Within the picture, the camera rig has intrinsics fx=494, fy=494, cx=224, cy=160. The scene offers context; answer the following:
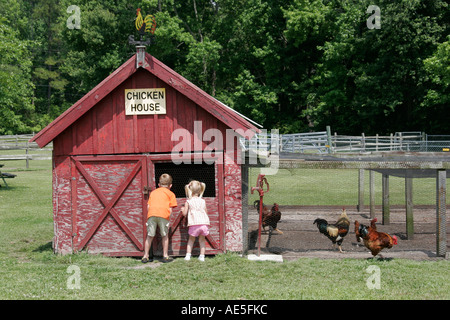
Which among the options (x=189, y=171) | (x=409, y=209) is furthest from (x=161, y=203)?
(x=409, y=209)

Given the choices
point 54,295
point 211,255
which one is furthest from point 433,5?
point 54,295

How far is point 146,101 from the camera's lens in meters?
10.0

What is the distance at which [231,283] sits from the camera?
7.89m

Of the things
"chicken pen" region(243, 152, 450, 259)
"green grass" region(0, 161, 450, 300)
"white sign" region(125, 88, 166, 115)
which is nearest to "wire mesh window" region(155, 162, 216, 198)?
"chicken pen" region(243, 152, 450, 259)

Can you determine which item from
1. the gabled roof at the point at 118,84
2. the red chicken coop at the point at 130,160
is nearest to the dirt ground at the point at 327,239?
the red chicken coop at the point at 130,160

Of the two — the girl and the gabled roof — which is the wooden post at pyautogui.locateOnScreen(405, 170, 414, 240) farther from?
the girl

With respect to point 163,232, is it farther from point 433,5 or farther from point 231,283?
point 433,5

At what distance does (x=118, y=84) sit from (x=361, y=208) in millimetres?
9264

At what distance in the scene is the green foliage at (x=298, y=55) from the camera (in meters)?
39.3

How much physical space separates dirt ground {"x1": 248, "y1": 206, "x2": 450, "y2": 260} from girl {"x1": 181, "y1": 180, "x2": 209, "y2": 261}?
125cm

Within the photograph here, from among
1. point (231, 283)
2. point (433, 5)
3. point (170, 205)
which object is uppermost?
point (433, 5)

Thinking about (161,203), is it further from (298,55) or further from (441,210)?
(298,55)

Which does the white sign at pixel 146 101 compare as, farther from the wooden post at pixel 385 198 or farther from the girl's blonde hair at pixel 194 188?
the wooden post at pixel 385 198

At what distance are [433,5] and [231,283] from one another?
3725 cm
